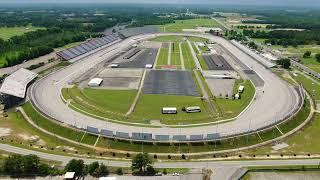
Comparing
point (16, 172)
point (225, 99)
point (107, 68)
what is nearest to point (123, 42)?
point (107, 68)

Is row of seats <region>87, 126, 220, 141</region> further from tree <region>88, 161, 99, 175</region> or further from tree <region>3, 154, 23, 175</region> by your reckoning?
tree <region>3, 154, 23, 175</region>

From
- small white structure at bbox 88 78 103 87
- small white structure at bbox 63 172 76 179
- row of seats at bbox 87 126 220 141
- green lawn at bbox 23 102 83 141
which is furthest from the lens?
small white structure at bbox 88 78 103 87

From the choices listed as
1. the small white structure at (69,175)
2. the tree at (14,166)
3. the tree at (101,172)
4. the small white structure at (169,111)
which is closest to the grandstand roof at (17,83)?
the tree at (14,166)

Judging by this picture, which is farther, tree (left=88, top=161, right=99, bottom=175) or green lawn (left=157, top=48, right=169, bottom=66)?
green lawn (left=157, top=48, right=169, bottom=66)

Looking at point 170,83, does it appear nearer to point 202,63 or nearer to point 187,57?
point 202,63

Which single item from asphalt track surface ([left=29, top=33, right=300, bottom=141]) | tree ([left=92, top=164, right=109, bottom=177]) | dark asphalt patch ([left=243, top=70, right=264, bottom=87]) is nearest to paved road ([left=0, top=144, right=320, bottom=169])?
tree ([left=92, top=164, right=109, bottom=177])

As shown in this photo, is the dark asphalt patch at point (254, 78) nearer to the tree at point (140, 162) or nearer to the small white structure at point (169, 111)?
the small white structure at point (169, 111)

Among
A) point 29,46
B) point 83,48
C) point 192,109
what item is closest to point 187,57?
point 83,48

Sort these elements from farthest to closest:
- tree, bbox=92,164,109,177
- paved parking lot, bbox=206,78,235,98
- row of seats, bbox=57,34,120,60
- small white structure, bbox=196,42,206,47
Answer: small white structure, bbox=196,42,206,47
row of seats, bbox=57,34,120,60
paved parking lot, bbox=206,78,235,98
tree, bbox=92,164,109,177
